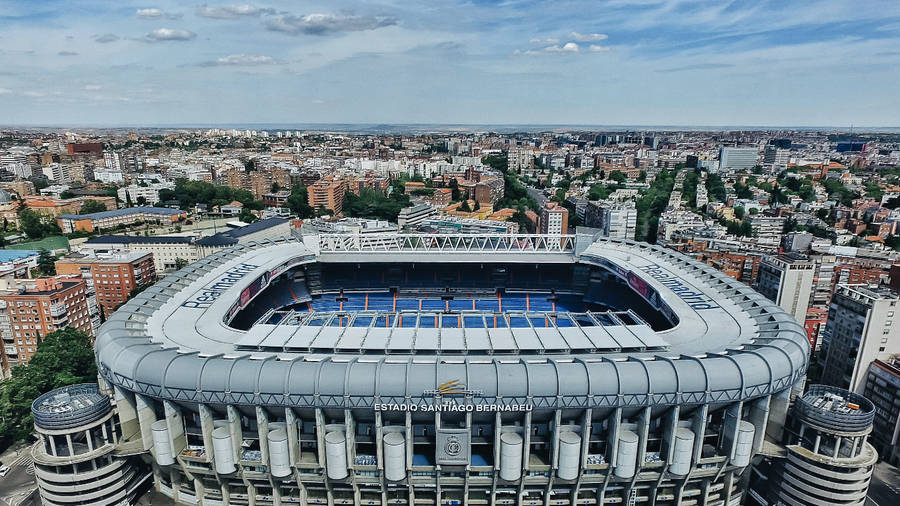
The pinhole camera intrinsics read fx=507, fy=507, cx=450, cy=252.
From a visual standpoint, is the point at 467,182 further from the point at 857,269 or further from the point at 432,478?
the point at 432,478

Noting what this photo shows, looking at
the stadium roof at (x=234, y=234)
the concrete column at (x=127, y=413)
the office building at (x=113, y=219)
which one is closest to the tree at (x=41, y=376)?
the concrete column at (x=127, y=413)

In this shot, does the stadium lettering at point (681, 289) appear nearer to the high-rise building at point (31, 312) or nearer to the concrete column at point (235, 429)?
the concrete column at point (235, 429)

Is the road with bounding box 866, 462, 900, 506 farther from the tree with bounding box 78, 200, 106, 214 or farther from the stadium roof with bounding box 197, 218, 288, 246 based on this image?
the tree with bounding box 78, 200, 106, 214

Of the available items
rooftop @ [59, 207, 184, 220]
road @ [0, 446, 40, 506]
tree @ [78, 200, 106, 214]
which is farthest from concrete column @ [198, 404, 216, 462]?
tree @ [78, 200, 106, 214]

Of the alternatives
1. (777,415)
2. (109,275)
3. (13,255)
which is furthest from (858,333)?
(13,255)

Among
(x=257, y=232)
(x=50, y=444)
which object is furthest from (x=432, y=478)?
(x=257, y=232)

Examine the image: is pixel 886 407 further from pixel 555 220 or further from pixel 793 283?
pixel 555 220

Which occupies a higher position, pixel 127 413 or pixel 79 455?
pixel 127 413
